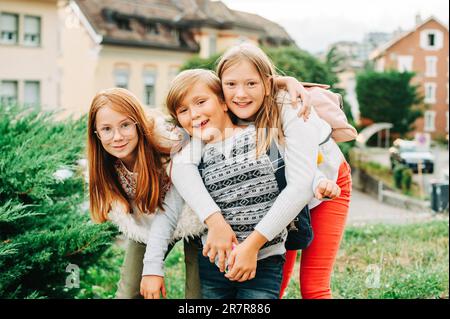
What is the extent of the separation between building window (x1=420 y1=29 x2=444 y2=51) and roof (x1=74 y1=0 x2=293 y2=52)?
716 cm

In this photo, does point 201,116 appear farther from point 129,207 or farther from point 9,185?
point 9,185

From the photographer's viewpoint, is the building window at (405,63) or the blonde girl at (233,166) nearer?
the blonde girl at (233,166)

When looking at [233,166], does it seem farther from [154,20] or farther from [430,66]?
[430,66]

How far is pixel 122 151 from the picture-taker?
6.66ft

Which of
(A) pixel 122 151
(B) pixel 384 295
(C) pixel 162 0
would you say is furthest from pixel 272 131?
(C) pixel 162 0

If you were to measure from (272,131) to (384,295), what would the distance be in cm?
183

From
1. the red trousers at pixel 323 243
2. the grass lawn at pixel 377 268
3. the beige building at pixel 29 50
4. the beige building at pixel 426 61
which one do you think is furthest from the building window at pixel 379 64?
the red trousers at pixel 323 243

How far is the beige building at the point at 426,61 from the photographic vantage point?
23750 millimetres

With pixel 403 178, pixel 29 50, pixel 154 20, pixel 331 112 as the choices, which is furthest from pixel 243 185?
pixel 154 20

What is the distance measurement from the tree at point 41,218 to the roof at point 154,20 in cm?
1697

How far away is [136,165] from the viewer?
2.07 metres

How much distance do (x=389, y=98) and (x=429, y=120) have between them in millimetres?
2669

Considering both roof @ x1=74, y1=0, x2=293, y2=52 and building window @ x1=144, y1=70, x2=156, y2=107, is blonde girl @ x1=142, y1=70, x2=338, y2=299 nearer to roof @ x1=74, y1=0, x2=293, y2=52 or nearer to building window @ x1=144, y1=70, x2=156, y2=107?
roof @ x1=74, y1=0, x2=293, y2=52

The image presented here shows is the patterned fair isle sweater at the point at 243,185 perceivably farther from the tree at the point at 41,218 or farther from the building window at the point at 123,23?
the building window at the point at 123,23
